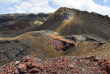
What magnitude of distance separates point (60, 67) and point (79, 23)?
16.3 m

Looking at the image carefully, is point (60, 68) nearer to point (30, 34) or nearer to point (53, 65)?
point (53, 65)

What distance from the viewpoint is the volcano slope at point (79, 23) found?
19.7 m

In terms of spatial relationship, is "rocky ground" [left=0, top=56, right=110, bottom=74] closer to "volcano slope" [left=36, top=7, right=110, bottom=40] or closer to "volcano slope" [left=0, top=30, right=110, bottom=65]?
"volcano slope" [left=0, top=30, right=110, bottom=65]

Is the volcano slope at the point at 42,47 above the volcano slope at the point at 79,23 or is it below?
below

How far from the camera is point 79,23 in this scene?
2108 centimetres

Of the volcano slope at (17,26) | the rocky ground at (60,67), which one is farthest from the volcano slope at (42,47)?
the volcano slope at (17,26)

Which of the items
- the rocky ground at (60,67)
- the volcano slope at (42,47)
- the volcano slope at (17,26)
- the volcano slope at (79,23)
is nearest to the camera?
the rocky ground at (60,67)

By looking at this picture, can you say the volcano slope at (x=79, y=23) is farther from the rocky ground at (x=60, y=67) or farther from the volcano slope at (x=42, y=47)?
the rocky ground at (x=60, y=67)

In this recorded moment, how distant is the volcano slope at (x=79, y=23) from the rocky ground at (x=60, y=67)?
12.7 metres

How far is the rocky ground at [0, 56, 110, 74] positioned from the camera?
5344 millimetres

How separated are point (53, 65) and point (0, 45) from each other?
704 cm

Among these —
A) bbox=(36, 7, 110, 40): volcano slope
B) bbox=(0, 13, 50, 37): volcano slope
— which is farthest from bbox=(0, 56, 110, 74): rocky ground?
bbox=(0, 13, 50, 37): volcano slope

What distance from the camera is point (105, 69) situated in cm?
631

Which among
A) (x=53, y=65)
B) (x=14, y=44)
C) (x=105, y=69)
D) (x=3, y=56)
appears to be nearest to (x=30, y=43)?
(x=14, y=44)
